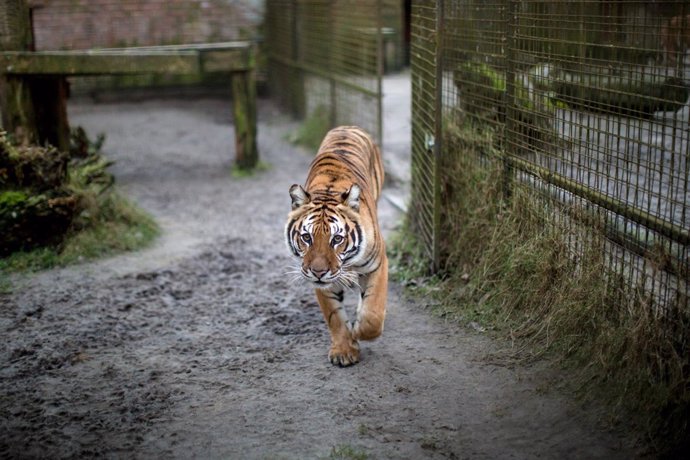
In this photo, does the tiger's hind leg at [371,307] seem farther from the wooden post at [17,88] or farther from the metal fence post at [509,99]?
the wooden post at [17,88]

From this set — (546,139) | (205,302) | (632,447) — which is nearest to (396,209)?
(205,302)

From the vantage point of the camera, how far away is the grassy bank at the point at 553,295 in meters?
3.61

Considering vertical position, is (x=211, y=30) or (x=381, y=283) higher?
(x=211, y=30)

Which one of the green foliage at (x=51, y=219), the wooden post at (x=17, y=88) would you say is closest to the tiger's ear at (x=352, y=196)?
the green foliage at (x=51, y=219)

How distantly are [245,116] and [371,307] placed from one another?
5126 millimetres

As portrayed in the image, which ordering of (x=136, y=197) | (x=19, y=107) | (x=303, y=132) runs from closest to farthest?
(x=19, y=107) < (x=136, y=197) < (x=303, y=132)

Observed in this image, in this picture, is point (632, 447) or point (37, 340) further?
point (37, 340)

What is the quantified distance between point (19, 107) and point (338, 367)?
439 cm

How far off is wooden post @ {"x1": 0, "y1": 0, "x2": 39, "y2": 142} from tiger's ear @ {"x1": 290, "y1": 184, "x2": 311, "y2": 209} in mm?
3529

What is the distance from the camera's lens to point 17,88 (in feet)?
23.9

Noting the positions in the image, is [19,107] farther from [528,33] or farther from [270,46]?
[270,46]

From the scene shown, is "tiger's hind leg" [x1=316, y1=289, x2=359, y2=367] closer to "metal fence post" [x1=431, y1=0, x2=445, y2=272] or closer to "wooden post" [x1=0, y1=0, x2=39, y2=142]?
"metal fence post" [x1=431, y1=0, x2=445, y2=272]

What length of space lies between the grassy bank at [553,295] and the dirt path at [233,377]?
0.64ft

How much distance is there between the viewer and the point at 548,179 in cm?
462
